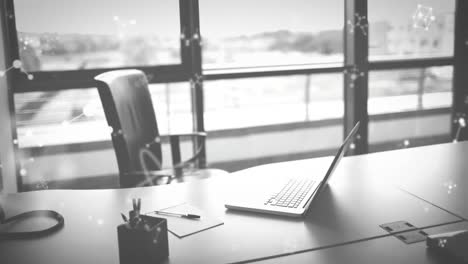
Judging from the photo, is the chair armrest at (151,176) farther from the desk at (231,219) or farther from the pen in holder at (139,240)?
the pen in holder at (139,240)

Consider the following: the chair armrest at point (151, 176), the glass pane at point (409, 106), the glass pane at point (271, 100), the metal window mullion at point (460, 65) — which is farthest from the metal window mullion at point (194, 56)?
the metal window mullion at point (460, 65)

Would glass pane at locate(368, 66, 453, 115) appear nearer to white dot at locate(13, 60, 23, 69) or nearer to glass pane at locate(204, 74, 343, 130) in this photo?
glass pane at locate(204, 74, 343, 130)

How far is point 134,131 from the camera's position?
7.12ft

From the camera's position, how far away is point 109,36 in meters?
3.12

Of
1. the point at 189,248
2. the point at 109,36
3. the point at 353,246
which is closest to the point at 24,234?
the point at 189,248

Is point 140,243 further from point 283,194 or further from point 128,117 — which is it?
point 128,117

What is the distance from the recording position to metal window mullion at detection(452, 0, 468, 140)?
12.8 ft

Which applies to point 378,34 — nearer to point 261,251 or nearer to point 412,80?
point 412,80

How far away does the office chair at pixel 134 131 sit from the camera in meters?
1.96

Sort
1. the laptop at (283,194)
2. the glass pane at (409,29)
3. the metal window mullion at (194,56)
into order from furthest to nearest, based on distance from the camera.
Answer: the glass pane at (409,29) < the metal window mullion at (194,56) < the laptop at (283,194)

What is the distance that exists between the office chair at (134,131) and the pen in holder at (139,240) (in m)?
0.88

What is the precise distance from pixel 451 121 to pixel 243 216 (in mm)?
3386

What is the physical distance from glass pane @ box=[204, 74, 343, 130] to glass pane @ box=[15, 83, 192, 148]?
0.24 m
